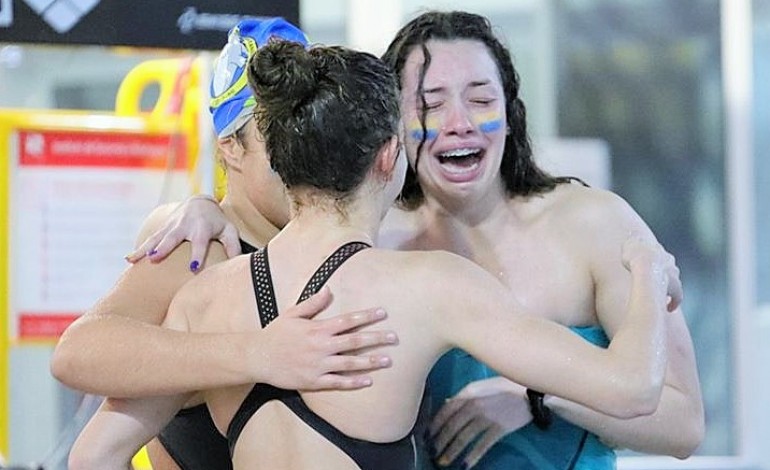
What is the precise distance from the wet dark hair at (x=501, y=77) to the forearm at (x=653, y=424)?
0.41m

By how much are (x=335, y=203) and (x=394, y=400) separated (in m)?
0.26

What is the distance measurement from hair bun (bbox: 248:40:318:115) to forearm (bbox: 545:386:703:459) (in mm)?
623

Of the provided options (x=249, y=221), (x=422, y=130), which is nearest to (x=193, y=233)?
(x=249, y=221)

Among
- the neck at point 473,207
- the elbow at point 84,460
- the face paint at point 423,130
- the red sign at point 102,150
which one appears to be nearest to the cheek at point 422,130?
the face paint at point 423,130

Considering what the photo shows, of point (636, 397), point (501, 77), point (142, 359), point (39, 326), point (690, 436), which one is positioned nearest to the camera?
point (636, 397)

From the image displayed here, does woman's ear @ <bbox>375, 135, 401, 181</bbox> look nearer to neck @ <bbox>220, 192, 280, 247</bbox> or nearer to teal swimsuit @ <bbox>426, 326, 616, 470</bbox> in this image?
neck @ <bbox>220, 192, 280, 247</bbox>

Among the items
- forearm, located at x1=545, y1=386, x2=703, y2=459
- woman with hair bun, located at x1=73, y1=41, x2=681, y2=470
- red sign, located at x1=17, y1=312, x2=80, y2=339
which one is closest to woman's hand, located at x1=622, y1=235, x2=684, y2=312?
woman with hair bun, located at x1=73, y1=41, x2=681, y2=470

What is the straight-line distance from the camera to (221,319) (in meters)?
1.88

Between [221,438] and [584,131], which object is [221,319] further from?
[584,131]

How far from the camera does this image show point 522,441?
2215 millimetres

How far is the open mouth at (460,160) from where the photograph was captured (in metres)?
2.21

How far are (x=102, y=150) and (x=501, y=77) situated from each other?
5.54ft

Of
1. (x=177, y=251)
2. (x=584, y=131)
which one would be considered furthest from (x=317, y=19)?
(x=177, y=251)

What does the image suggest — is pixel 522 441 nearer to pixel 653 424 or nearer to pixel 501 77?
pixel 653 424
